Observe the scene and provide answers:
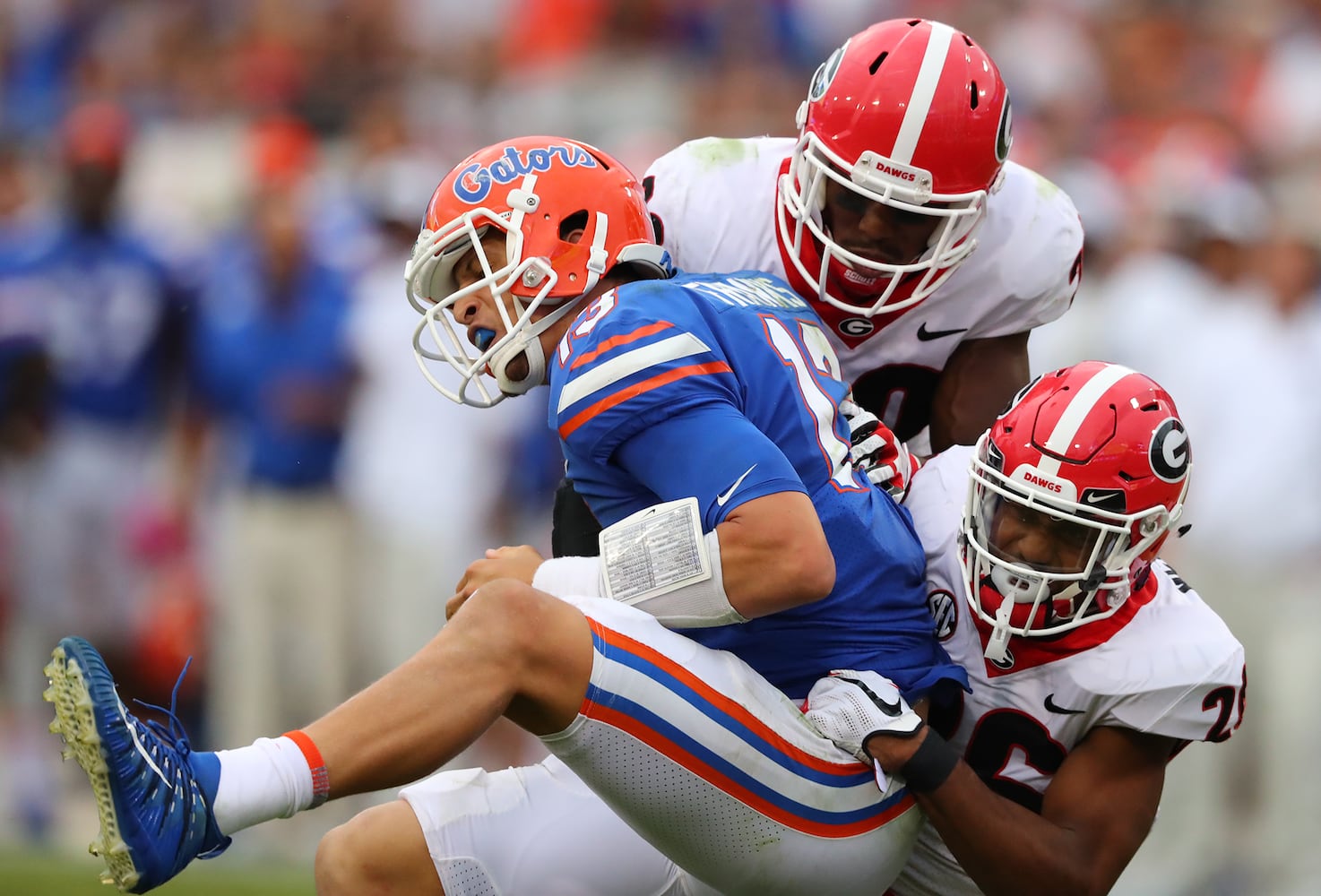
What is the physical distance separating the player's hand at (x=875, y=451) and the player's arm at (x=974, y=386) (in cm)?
48

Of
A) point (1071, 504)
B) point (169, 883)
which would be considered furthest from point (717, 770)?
point (169, 883)

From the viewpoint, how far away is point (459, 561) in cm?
656

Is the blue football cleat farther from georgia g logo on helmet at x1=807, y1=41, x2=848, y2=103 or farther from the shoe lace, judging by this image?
georgia g logo on helmet at x1=807, y1=41, x2=848, y2=103

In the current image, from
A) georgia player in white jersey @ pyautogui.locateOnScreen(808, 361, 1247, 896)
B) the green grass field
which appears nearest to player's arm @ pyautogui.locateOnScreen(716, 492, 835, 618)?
georgia player in white jersey @ pyautogui.locateOnScreen(808, 361, 1247, 896)

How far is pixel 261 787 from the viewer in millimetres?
2475

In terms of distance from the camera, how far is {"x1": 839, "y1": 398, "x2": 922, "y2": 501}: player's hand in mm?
3102

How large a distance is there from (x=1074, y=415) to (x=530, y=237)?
0.97m

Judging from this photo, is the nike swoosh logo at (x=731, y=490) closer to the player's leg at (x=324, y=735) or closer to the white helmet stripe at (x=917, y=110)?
the player's leg at (x=324, y=735)

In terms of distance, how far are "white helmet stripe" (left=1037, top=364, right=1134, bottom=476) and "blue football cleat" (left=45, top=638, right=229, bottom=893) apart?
1395 mm

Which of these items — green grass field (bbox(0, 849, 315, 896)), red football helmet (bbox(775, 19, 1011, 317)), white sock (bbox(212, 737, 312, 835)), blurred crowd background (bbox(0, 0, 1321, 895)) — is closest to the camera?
white sock (bbox(212, 737, 312, 835))

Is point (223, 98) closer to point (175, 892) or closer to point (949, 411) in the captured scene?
point (175, 892)

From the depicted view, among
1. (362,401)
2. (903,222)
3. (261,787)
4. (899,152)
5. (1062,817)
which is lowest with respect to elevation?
(362,401)

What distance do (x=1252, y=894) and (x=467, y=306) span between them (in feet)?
12.4

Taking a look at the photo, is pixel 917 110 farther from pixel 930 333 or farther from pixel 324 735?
pixel 324 735
